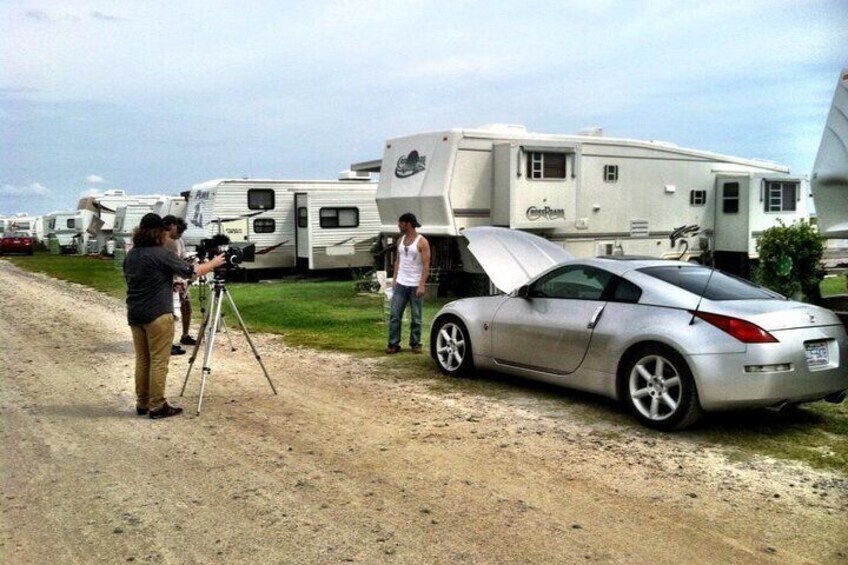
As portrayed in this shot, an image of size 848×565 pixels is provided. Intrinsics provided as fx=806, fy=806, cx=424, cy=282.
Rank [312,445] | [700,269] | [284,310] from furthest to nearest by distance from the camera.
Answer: [284,310] → [700,269] → [312,445]

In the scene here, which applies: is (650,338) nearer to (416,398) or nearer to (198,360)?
(416,398)

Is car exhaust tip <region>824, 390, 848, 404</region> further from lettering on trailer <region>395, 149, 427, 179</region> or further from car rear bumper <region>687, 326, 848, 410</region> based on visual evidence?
lettering on trailer <region>395, 149, 427, 179</region>

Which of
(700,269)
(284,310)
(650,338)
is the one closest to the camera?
(650,338)

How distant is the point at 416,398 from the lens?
7.57 m

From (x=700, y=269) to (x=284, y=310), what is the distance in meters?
9.08

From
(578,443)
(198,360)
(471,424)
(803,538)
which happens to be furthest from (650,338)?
(198,360)

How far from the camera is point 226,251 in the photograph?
7285mm

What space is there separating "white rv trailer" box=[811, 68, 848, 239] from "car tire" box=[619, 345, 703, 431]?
2739 mm

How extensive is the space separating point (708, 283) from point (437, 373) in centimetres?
317

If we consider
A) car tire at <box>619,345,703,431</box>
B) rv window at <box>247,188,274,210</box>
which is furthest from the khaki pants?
rv window at <box>247,188,274,210</box>

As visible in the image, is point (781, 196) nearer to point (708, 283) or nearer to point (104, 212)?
point (708, 283)

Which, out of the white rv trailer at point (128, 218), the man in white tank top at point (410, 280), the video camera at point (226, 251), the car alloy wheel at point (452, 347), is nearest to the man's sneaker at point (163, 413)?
the video camera at point (226, 251)

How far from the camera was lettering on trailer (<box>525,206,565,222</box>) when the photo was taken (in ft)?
50.2

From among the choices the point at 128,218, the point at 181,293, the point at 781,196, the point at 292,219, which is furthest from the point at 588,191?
the point at 128,218
